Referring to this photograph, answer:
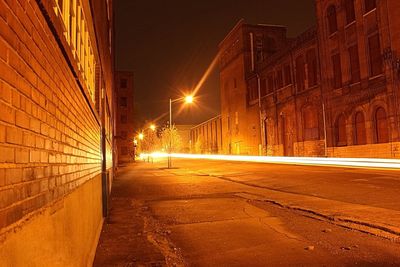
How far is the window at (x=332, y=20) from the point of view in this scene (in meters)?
34.2

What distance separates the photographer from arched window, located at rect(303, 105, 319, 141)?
1454 inches

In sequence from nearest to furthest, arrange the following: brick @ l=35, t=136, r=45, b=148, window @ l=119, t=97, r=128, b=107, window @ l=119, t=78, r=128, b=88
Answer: brick @ l=35, t=136, r=45, b=148
window @ l=119, t=97, r=128, b=107
window @ l=119, t=78, r=128, b=88

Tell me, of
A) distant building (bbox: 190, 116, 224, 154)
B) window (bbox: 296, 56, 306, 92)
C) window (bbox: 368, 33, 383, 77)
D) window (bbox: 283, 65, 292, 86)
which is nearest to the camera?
window (bbox: 368, 33, 383, 77)

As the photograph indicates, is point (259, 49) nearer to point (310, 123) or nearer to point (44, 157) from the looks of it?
point (310, 123)

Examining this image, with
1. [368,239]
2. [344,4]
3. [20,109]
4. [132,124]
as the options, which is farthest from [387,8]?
[132,124]

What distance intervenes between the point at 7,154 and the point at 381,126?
30.0 meters

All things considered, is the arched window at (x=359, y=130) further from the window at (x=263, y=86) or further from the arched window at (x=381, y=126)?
the window at (x=263, y=86)

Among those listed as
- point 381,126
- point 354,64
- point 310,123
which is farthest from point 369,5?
point 310,123

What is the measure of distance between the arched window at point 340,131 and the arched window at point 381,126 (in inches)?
157

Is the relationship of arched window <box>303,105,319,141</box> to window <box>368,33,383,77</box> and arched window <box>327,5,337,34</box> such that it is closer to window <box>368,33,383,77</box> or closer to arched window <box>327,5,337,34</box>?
arched window <box>327,5,337,34</box>

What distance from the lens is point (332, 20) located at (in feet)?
114

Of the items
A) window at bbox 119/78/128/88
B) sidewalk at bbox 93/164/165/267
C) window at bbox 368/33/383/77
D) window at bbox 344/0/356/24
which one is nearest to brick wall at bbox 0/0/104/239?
sidewalk at bbox 93/164/165/267

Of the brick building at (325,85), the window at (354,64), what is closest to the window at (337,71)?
the brick building at (325,85)

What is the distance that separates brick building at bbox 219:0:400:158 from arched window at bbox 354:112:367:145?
8cm
